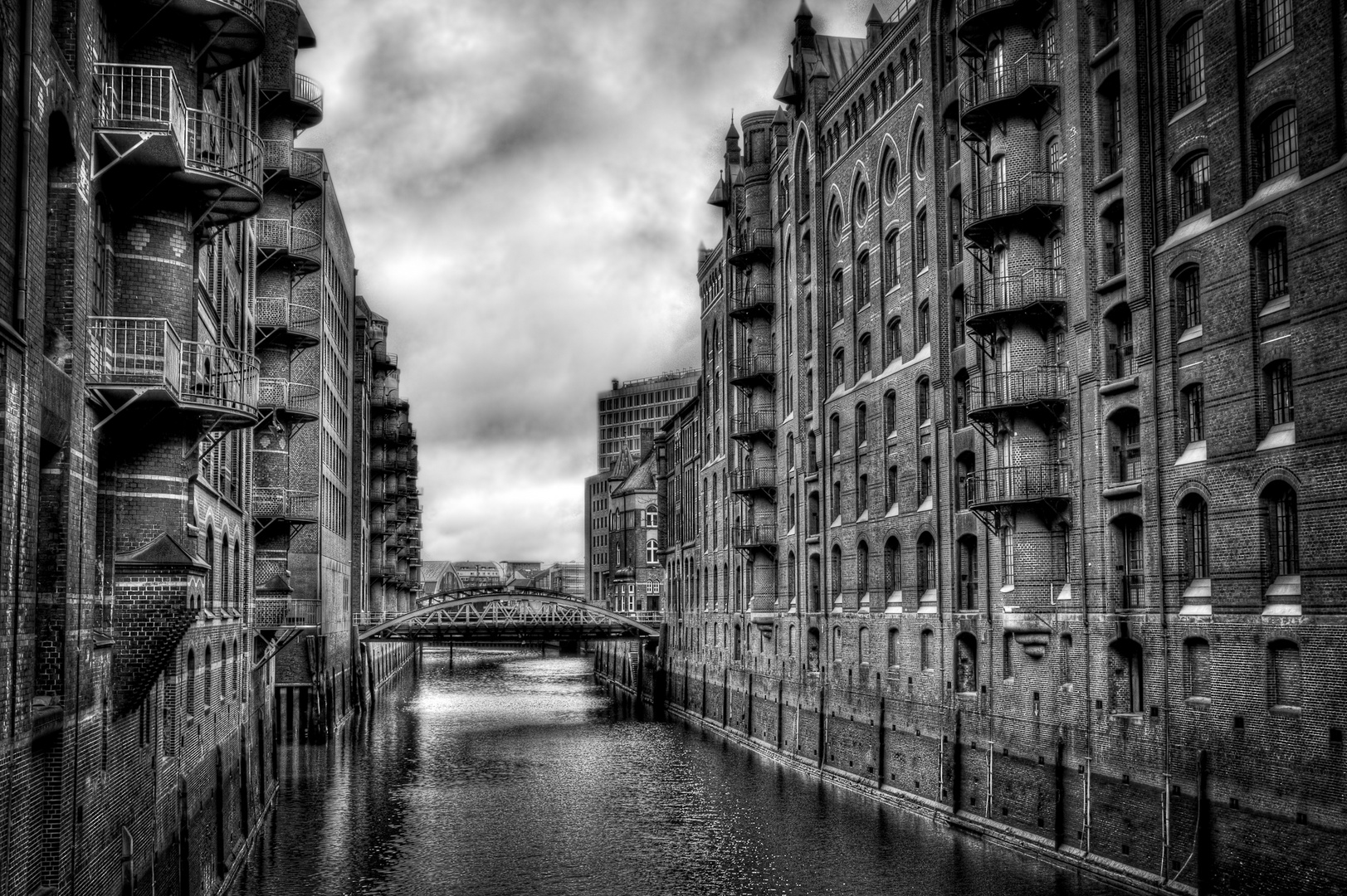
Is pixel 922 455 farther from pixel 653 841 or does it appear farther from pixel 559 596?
pixel 559 596

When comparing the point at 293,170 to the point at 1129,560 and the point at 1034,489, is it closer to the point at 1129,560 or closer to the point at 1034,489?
the point at 1034,489

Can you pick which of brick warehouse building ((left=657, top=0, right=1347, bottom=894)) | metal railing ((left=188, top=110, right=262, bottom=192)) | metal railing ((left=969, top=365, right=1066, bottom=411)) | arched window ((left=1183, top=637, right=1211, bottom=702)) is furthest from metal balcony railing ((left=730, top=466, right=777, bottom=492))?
metal railing ((left=188, top=110, right=262, bottom=192))

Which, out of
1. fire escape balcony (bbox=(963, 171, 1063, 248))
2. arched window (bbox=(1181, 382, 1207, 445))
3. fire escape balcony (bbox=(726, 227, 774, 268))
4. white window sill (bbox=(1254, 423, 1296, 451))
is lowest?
white window sill (bbox=(1254, 423, 1296, 451))

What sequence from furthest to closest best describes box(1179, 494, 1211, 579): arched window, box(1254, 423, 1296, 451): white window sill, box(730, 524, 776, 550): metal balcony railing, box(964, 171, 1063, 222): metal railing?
box(730, 524, 776, 550): metal balcony railing, box(964, 171, 1063, 222): metal railing, box(1179, 494, 1211, 579): arched window, box(1254, 423, 1296, 451): white window sill

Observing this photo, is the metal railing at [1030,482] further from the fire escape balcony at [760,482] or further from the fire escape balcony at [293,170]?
the fire escape balcony at [293,170]

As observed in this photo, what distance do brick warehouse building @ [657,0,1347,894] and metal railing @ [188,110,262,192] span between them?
589 inches

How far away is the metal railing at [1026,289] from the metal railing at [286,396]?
16.8 meters

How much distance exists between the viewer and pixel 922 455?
3509 cm

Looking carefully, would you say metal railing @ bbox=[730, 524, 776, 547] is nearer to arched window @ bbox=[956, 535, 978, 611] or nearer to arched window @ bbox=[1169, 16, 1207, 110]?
arched window @ bbox=[956, 535, 978, 611]

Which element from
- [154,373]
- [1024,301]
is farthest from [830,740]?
[154,373]

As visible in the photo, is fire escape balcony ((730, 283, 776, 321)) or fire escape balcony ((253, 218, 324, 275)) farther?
fire escape balcony ((730, 283, 776, 321))

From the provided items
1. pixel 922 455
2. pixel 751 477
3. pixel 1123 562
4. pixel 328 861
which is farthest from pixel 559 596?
pixel 1123 562

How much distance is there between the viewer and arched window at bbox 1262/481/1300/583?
21.1 m

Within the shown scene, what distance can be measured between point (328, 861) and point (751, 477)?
79.7 ft
